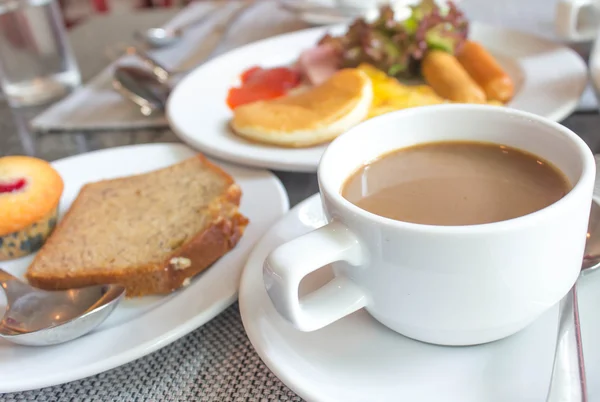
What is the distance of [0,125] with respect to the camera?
1774 mm

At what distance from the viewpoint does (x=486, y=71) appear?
1.46 metres

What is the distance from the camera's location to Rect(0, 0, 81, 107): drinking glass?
1.84m

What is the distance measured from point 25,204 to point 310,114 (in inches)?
24.1

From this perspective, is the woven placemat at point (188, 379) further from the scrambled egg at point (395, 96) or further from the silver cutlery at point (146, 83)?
the silver cutlery at point (146, 83)

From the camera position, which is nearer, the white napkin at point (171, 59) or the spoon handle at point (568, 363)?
the spoon handle at point (568, 363)

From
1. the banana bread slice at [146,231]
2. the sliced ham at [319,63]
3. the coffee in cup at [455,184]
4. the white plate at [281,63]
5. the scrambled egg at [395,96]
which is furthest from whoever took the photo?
the sliced ham at [319,63]

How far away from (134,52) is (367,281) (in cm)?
161

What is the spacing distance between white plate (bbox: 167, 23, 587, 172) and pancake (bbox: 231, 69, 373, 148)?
3 centimetres

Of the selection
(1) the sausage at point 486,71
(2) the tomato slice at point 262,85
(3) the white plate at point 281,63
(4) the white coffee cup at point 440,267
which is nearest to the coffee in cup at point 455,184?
(4) the white coffee cup at point 440,267

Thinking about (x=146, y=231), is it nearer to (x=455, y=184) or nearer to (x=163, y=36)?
Result: (x=455, y=184)

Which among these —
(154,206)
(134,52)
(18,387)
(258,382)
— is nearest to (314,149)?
(154,206)

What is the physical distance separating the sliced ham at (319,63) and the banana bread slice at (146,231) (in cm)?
55

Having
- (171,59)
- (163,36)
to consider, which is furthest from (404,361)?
(163,36)

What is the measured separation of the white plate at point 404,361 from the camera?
1.93 feet
